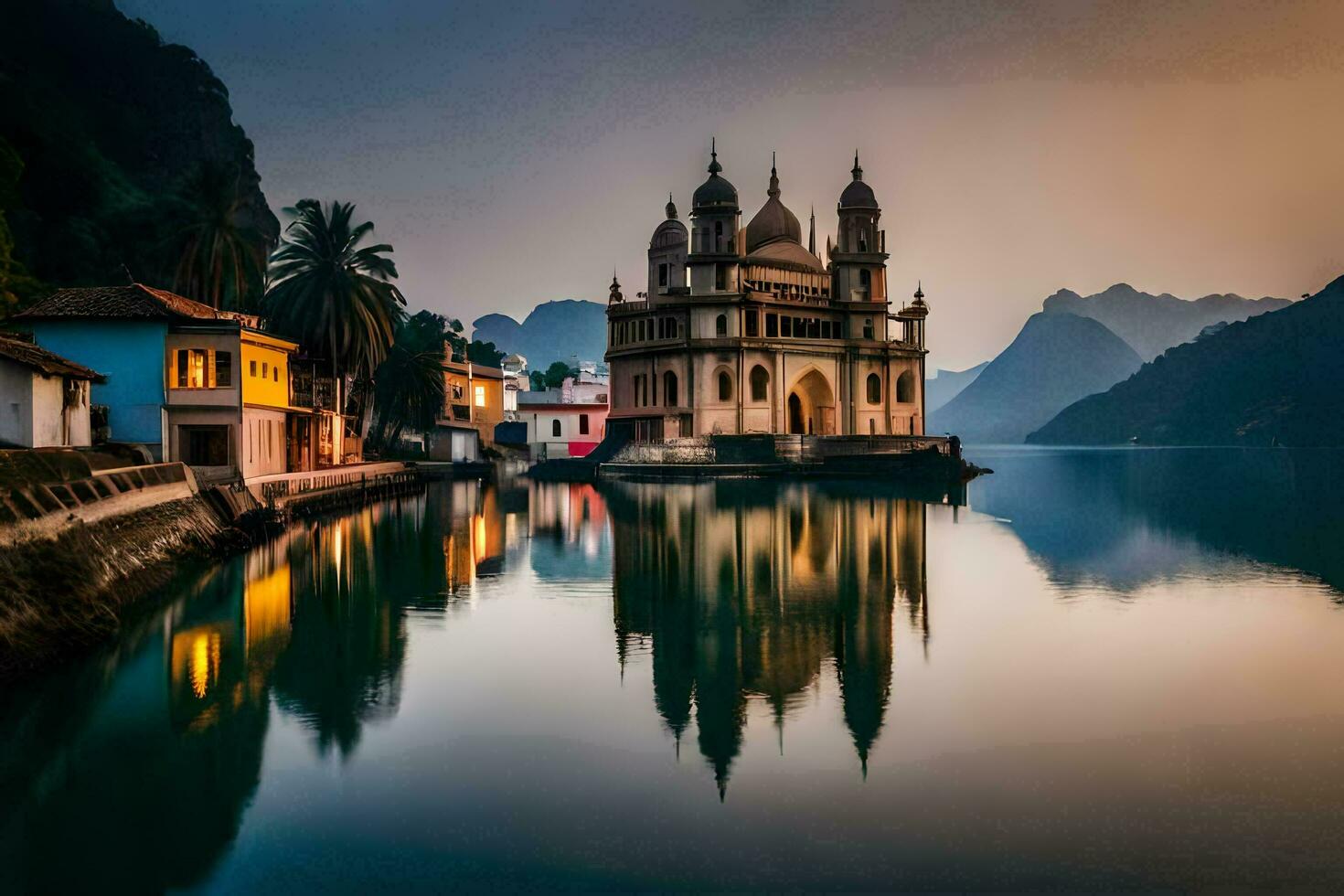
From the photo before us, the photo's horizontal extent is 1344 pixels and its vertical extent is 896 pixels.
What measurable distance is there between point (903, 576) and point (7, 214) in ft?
174

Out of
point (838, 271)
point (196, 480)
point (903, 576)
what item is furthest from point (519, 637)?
point (838, 271)

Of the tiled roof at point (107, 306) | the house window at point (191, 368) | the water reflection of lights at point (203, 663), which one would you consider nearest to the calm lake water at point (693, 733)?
the water reflection of lights at point (203, 663)

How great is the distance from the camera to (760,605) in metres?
23.4

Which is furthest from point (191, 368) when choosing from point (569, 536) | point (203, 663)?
point (203, 663)

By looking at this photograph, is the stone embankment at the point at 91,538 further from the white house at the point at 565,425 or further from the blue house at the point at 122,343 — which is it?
the white house at the point at 565,425

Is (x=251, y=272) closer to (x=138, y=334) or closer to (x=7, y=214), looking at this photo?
(x=7, y=214)

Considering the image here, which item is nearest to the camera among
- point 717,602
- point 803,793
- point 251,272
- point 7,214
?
point 803,793

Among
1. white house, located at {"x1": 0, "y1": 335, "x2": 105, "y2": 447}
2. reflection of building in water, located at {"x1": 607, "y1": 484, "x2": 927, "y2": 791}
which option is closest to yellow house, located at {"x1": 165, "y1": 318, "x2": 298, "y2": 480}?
white house, located at {"x1": 0, "y1": 335, "x2": 105, "y2": 447}

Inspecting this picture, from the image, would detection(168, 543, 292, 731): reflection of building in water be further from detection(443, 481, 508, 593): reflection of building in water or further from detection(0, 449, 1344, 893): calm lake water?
detection(443, 481, 508, 593): reflection of building in water

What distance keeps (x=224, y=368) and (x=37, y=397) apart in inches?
518

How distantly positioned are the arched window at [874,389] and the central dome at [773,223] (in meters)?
13.9

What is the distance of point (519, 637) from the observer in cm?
2048

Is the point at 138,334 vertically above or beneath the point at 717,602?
above

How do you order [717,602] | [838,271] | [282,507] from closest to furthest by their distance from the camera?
[717,602]
[282,507]
[838,271]
